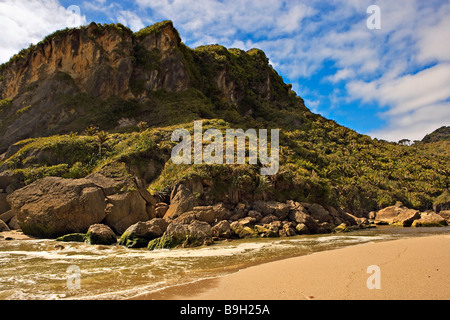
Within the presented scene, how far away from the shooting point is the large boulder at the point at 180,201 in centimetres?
2128

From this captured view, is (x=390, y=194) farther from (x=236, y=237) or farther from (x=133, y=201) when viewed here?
(x=133, y=201)

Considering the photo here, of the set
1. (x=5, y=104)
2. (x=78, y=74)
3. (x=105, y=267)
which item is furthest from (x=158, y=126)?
(x=105, y=267)

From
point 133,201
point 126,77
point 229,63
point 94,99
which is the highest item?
point 229,63

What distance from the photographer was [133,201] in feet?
65.5

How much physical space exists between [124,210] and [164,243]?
627cm

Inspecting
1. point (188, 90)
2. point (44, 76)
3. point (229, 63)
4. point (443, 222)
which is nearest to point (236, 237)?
point (443, 222)

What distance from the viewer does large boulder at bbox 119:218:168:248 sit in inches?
599

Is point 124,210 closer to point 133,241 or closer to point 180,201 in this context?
point 180,201

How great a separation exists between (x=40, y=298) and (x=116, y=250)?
315 inches

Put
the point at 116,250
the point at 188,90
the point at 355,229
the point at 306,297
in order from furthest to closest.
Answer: the point at 188,90, the point at 355,229, the point at 116,250, the point at 306,297

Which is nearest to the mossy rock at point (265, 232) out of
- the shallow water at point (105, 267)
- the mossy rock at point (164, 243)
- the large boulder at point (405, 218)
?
the shallow water at point (105, 267)

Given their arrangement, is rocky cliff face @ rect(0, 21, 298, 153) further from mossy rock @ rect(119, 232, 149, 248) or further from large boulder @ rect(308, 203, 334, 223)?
mossy rock @ rect(119, 232, 149, 248)

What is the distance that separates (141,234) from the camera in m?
15.6
